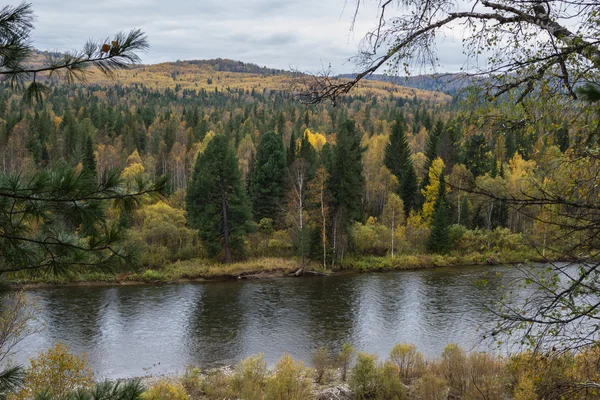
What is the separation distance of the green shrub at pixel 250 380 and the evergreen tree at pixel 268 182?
74.6ft

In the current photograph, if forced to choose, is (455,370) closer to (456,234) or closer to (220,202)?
(220,202)

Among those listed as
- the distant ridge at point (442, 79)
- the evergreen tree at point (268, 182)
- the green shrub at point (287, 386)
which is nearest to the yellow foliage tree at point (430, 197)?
the evergreen tree at point (268, 182)

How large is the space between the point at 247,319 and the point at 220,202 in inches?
464

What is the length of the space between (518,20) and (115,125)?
68727 mm

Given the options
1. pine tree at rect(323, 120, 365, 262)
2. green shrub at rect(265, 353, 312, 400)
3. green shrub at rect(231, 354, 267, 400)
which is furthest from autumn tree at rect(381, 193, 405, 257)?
green shrub at rect(265, 353, 312, 400)

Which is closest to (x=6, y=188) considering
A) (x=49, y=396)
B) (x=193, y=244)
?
(x=49, y=396)

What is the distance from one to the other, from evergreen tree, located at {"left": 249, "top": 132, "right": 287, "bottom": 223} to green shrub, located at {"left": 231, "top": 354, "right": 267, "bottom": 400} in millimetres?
22751

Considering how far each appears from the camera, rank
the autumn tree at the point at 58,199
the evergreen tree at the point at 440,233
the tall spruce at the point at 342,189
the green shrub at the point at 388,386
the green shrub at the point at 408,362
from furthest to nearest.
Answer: the evergreen tree at the point at 440,233, the tall spruce at the point at 342,189, the green shrub at the point at 408,362, the green shrub at the point at 388,386, the autumn tree at the point at 58,199

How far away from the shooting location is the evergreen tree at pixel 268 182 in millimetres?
36562

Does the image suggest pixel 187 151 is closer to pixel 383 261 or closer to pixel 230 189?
pixel 230 189

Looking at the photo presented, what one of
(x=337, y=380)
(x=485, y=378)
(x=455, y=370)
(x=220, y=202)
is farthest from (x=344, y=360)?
(x=220, y=202)

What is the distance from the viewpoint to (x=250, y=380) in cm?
1250

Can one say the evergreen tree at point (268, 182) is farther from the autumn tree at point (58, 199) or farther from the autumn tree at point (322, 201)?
the autumn tree at point (58, 199)

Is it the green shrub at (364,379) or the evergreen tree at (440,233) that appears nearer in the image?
the green shrub at (364,379)
